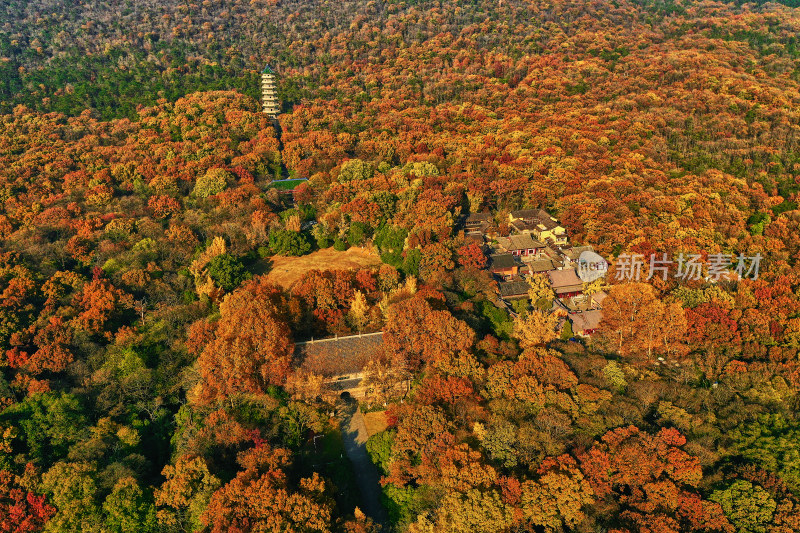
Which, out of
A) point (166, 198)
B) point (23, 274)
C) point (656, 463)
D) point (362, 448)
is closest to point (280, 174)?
point (166, 198)

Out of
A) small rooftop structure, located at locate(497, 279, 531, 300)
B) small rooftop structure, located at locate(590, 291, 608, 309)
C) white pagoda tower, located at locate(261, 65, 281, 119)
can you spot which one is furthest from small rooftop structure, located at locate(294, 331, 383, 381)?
white pagoda tower, located at locate(261, 65, 281, 119)

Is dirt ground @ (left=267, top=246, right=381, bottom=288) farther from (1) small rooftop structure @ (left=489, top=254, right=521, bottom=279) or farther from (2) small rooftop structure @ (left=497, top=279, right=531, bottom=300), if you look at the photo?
(2) small rooftop structure @ (left=497, top=279, right=531, bottom=300)
